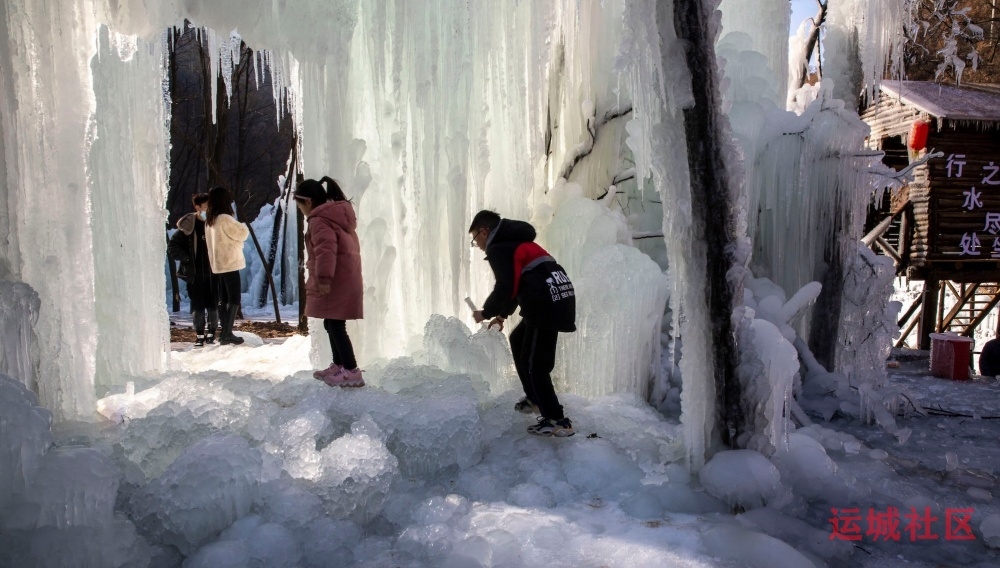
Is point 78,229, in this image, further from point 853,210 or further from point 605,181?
point 853,210

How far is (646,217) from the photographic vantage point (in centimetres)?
628

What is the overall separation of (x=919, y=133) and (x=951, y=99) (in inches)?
43.0

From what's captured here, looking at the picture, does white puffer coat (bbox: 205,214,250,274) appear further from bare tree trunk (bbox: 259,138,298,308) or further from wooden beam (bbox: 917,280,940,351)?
wooden beam (bbox: 917,280,940,351)

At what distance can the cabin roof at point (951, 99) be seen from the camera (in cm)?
1071

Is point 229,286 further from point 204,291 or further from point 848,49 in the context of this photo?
point 848,49

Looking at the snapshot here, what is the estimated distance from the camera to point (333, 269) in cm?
387

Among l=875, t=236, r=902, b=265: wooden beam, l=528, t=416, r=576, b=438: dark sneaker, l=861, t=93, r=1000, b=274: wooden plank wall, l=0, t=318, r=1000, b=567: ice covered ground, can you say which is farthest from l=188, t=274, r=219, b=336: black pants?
l=861, t=93, r=1000, b=274: wooden plank wall

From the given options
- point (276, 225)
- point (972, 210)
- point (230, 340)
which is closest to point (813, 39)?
point (972, 210)

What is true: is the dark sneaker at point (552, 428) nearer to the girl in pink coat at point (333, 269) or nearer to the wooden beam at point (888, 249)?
the girl in pink coat at point (333, 269)

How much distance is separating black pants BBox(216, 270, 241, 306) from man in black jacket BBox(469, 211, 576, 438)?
3824 mm

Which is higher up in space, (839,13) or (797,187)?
(839,13)

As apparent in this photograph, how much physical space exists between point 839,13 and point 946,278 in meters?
6.21

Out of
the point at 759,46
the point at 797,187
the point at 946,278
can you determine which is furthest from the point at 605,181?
the point at 946,278

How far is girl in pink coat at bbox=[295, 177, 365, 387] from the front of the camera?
3867 mm
